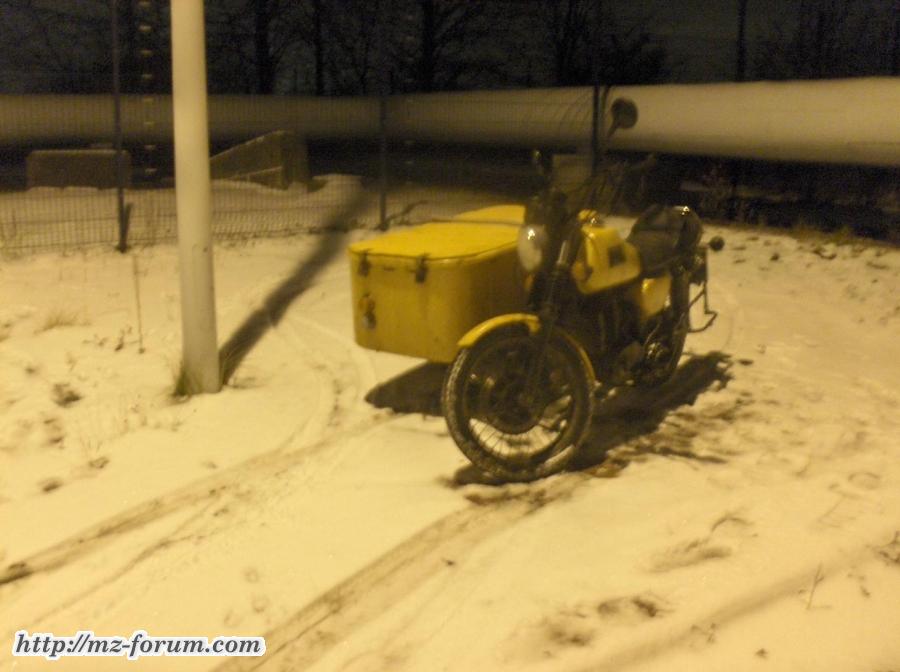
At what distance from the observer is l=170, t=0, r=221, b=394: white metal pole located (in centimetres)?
534

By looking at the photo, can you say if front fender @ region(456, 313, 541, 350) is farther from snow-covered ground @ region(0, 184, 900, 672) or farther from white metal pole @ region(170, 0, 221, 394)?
white metal pole @ region(170, 0, 221, 394)

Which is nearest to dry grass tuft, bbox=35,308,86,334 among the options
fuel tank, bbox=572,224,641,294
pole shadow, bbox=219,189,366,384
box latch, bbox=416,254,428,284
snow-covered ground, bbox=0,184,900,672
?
snow-covered ground, bbox=0,184,900,672

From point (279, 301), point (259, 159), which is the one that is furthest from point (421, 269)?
point (259, 159)

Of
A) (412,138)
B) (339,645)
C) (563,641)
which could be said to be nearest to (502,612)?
(563,641)

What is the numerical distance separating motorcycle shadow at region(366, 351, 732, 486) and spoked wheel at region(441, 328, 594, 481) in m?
0.15

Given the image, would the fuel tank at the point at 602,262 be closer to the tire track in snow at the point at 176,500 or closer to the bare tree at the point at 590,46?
the tire track in snow at the point at 176,500

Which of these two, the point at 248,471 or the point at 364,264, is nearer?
the point at 248,471

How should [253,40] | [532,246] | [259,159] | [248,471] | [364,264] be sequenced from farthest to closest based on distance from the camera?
[253,40] < [259,159] < [364,264] < [248,471] < [532,246]

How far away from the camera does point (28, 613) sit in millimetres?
3617

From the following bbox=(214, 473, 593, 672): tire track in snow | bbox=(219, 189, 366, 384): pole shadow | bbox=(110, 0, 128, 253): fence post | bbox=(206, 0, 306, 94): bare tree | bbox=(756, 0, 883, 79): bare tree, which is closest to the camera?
bbox=(214, 473, 593, 672): tire track in snow

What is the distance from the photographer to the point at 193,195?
Answer: 5504mm

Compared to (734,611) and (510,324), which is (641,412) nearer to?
(510,324)

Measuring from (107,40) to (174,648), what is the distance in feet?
48.8

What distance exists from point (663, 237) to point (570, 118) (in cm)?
706
